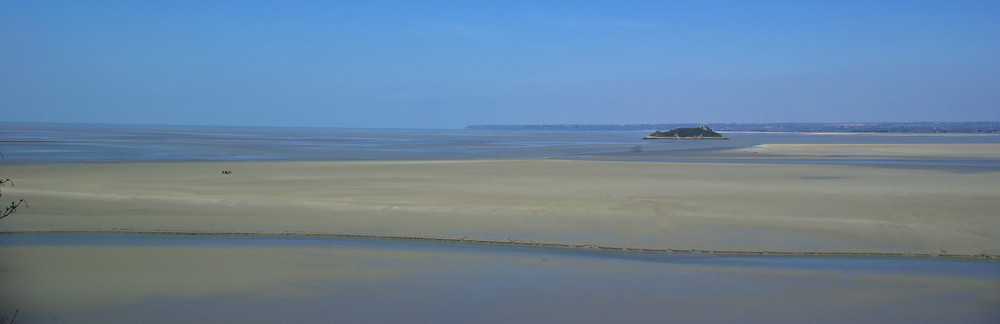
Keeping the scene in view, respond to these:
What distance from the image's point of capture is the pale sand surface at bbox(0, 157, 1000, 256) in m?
10.7

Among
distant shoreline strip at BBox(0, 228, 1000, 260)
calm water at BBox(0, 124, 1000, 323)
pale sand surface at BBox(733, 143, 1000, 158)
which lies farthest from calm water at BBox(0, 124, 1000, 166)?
calm water at BBox(0, 124, 1000, 323)

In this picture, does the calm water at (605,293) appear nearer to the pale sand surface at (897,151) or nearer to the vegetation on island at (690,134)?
the pale sand surface at (897,151)

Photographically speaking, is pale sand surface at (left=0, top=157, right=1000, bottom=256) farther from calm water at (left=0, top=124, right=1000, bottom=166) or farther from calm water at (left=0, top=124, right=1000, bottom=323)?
calm water at (left=0, top=124, right=1000, bottom=166)

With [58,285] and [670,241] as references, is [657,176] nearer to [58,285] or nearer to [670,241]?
[670,241]

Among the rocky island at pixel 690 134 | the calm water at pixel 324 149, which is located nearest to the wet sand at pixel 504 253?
the calm water at pixel 324 149

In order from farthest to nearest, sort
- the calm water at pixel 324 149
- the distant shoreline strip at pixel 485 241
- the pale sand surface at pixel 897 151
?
the pale sand surface at pixel 897 151, the calm water at pixel 324 149, the distant shoreline strip at pixel 485 241

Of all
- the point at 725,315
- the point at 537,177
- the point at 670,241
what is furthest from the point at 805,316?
the point at 537,177

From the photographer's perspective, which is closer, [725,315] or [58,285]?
[725,315]

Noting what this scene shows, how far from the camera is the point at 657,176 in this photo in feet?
69.1

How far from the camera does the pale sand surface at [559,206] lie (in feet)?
35.0

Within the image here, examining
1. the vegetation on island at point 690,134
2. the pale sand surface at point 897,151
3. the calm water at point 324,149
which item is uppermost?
the calm water at point 324,149

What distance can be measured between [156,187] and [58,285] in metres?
9.52

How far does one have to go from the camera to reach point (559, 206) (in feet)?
44.9

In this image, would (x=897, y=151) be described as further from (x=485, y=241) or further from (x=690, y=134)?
(x=690, y=134)
